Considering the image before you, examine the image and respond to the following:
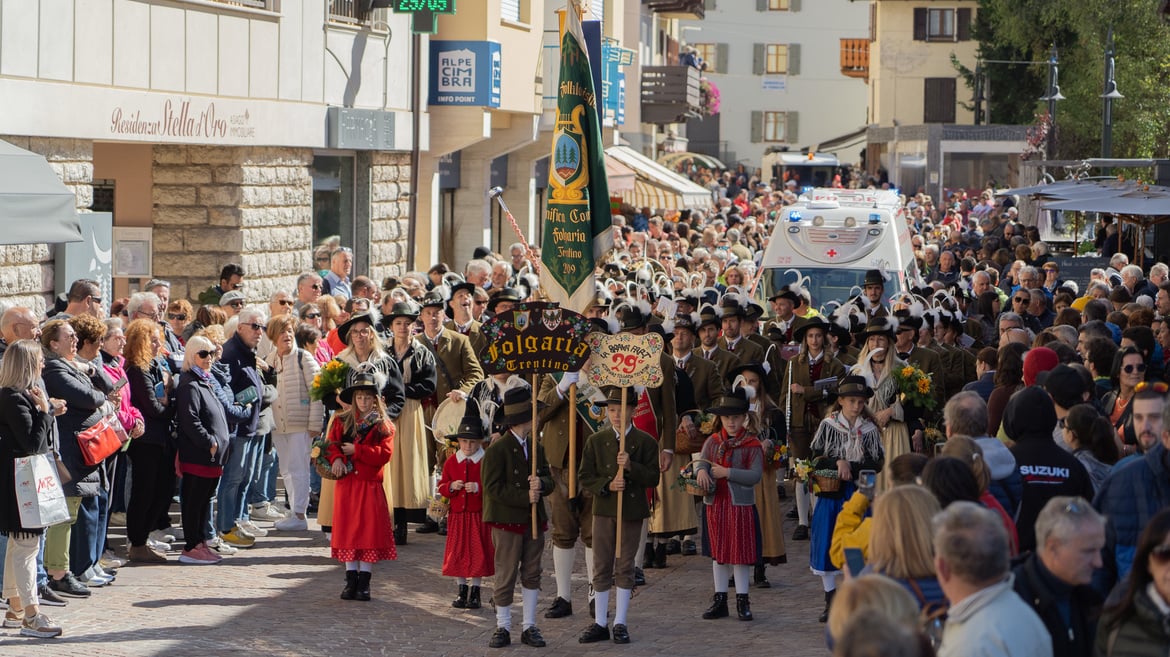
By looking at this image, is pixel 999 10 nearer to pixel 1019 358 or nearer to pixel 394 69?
pixel 394 69

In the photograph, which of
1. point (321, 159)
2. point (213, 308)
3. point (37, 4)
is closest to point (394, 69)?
point (321, 159)

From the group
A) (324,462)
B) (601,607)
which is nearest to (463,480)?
(324,462)

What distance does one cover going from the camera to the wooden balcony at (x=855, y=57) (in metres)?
81.4

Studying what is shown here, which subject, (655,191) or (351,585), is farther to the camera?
(655,191)

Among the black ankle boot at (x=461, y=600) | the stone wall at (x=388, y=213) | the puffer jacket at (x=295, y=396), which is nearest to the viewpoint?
the black ankle boot at (x=461, y=600)

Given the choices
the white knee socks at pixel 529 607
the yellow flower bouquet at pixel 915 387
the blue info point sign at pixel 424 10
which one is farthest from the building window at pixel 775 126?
the white knee socks at pixel 529 607

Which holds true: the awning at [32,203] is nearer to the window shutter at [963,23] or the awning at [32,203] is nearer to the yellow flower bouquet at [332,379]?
the yellow flower bouquet at [332,379]

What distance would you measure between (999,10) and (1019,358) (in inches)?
1605

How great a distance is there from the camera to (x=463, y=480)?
11250 millimetres

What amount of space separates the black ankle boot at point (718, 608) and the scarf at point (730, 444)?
0.88 m

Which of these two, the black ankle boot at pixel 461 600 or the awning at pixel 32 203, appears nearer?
the black ankle boot at pixel 461 600

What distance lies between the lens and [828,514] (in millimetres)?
10977

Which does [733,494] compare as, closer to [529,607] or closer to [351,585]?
[529,607]

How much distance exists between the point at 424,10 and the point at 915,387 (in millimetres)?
12544
